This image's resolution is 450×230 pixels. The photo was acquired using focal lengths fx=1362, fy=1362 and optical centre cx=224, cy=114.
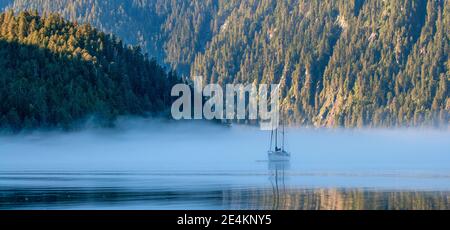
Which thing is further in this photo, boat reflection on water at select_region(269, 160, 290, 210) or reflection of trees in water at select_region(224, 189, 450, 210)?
boat reflection on water at select_region(269, 160, 290, 210)

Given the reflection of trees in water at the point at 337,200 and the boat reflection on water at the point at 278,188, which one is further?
the boat reflection on water at the point at 278,188

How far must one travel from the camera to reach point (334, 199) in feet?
279

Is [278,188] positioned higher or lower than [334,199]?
lower

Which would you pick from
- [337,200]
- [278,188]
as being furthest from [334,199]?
[278,188]

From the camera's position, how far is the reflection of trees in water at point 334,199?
78.2m

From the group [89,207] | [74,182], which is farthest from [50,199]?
[74,182]

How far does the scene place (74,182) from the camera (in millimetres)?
106938

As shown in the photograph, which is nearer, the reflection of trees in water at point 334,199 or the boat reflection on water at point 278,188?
the reflection of trees in water at point 334,199

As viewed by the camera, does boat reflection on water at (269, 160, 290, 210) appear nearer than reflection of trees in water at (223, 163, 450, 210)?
No

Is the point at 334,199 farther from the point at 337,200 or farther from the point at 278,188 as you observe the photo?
the point at 278,188

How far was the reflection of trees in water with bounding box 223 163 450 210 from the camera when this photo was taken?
78.2 meters

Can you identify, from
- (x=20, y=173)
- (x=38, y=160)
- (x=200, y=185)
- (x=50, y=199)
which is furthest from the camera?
(x=38, y=160)
